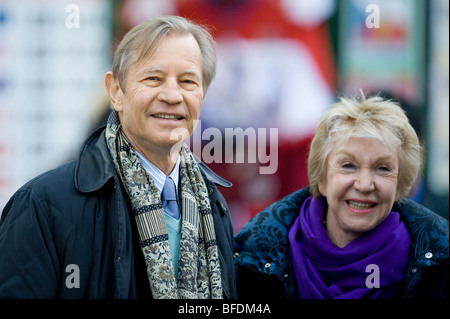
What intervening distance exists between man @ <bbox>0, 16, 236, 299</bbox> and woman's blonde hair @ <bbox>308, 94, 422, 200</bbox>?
1.82 feet

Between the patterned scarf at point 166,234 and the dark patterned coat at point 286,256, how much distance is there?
404mm

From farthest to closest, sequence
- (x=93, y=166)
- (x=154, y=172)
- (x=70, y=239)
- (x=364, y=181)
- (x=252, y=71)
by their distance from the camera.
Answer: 1. (x=252, y=71)
2. (x=364, y=181)
3. (x=154, y=172)
4. (x=93, y=166)
5. (x=70, y=239)

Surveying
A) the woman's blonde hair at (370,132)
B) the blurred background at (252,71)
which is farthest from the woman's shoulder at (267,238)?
the blurred background at (252,71)

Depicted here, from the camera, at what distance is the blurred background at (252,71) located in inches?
153

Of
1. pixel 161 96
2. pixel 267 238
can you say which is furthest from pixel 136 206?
pixel 267 238

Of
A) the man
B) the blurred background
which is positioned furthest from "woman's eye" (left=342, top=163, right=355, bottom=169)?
the blurred background

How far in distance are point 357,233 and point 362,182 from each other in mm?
265

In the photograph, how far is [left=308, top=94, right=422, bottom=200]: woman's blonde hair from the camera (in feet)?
7.87

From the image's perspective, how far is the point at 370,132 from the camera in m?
2.37

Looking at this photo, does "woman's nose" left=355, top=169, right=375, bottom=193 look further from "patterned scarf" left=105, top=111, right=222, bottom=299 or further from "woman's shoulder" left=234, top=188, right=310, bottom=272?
"patterned scarf" left=105, top=111, right=222, bottom=299

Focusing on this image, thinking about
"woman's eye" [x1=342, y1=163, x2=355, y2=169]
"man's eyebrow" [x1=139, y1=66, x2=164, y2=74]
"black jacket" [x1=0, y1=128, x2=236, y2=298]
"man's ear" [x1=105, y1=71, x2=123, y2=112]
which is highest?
"man's eyebrow" [x1=139, y1=66, x2=164, y2=74]

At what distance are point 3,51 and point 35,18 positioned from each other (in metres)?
0.32

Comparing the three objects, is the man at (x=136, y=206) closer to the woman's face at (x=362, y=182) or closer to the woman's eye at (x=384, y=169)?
the woman's face at (x=362, y=182)

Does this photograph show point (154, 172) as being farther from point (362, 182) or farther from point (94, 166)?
point (362, 182)
